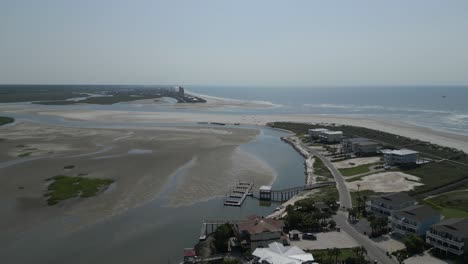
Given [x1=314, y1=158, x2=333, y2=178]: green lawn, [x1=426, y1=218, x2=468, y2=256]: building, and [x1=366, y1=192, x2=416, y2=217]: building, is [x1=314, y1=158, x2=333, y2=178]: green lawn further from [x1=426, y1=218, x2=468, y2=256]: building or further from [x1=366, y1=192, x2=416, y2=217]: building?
[x1=426, y1=218, x2=468, y2=256]: building

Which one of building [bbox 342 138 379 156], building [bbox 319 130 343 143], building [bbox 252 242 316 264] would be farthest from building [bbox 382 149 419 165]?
building [bbox 252 242 316 264]

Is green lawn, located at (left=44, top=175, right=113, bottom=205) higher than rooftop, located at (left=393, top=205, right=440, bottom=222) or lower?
lower

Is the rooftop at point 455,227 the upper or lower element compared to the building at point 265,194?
upper

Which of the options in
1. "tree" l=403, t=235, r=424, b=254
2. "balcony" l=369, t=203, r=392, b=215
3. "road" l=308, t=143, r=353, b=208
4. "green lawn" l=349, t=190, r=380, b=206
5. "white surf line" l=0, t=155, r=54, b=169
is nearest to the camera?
"tree" l=403, t=235, r=424, b=254

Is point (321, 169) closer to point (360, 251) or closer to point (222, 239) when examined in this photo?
point (360, 251)

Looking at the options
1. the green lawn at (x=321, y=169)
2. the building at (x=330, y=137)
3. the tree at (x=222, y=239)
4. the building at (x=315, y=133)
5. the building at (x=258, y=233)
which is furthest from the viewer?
the building at (x=315, y=133)

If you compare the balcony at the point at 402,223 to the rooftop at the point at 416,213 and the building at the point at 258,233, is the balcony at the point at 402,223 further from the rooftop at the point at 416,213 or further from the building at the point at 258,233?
the building at the point at 258,233

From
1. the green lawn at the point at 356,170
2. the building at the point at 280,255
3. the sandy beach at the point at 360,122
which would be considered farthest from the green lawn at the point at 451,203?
the sandy beach at the point at 360,122

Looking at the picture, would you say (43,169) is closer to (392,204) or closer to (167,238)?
(167,238)
